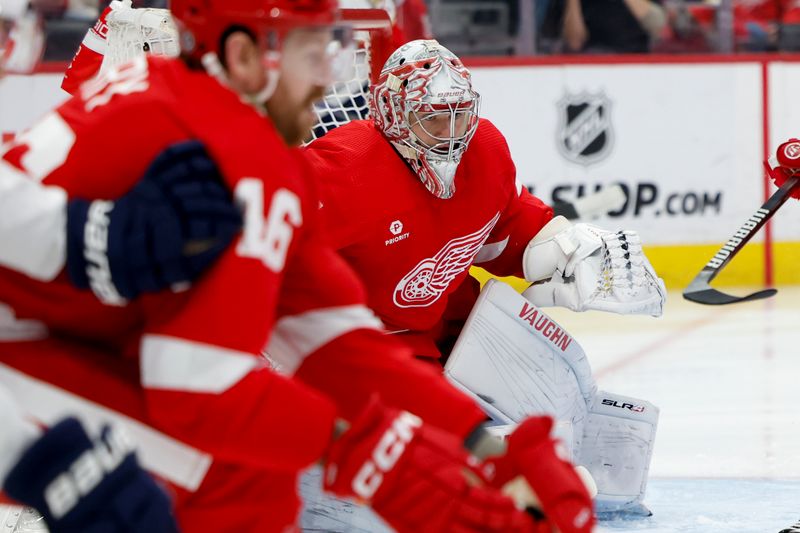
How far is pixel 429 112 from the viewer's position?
282cm

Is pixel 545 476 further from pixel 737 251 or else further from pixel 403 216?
pixel 737 251

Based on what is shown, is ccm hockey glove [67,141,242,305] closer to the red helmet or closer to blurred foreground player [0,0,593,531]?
blurred foreground player [0,0,593,531]

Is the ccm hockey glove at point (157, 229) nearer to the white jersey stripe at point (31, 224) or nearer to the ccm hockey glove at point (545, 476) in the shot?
the white jersey stripe at point (31, 224)

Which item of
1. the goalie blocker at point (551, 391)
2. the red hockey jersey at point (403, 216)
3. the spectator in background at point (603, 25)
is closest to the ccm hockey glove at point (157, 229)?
the red hockey jersey at point (403, 216)

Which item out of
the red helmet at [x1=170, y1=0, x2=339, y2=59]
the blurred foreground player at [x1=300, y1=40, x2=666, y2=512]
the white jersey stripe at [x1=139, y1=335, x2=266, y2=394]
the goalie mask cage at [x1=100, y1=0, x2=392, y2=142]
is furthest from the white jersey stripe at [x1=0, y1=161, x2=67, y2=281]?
the blurred foreground player at [x1=300, y1=40, x2=666, y2=512]

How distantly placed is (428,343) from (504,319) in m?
0.18

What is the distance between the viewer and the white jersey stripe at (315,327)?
1.71 m

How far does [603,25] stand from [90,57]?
3.47m

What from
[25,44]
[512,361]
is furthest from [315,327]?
[25,44]

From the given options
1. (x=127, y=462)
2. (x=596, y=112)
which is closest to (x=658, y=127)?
(x=596, y=112)

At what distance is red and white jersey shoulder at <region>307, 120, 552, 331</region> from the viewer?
2822mm

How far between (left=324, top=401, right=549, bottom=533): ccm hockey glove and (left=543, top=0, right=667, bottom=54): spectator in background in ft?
15.8

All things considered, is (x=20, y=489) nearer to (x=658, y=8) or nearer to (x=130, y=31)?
(x=130, y=31)

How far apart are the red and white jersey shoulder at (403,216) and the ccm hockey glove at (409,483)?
1.25m
